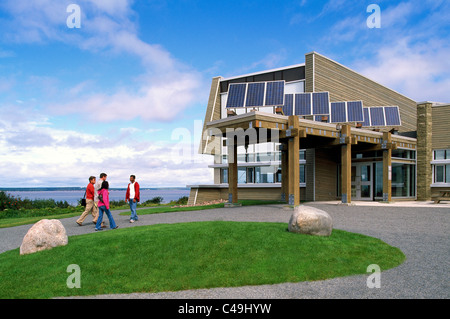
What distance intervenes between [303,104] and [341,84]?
8883 millimetres

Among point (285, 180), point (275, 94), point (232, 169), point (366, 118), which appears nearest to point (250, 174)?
point (285, 180)

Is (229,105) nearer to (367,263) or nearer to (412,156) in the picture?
(367,263)

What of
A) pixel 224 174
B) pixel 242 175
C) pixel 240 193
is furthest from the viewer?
pixel 224 174

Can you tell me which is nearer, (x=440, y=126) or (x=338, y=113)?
(x=338, y=113)

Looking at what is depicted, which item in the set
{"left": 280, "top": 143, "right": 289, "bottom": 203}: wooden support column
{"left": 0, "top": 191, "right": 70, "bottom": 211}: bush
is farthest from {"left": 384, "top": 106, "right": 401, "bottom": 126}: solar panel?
{"left": 0, "top": 191, "right": 70, "bottom": 211}: bush

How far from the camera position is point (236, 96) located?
19.0 meters

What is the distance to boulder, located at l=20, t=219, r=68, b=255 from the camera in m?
8.77

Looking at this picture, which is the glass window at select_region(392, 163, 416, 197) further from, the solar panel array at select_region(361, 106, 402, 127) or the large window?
the solar panel array at select_region(361, 106, 402, 127)

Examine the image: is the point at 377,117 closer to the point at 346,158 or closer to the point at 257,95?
the point at 346,158

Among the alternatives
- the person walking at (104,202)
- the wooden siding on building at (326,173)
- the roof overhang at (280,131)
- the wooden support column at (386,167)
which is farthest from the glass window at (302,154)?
the person walking at (104,202)

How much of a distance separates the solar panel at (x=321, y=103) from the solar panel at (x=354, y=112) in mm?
2481

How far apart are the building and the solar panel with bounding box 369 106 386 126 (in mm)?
144

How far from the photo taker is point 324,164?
25.6 m
